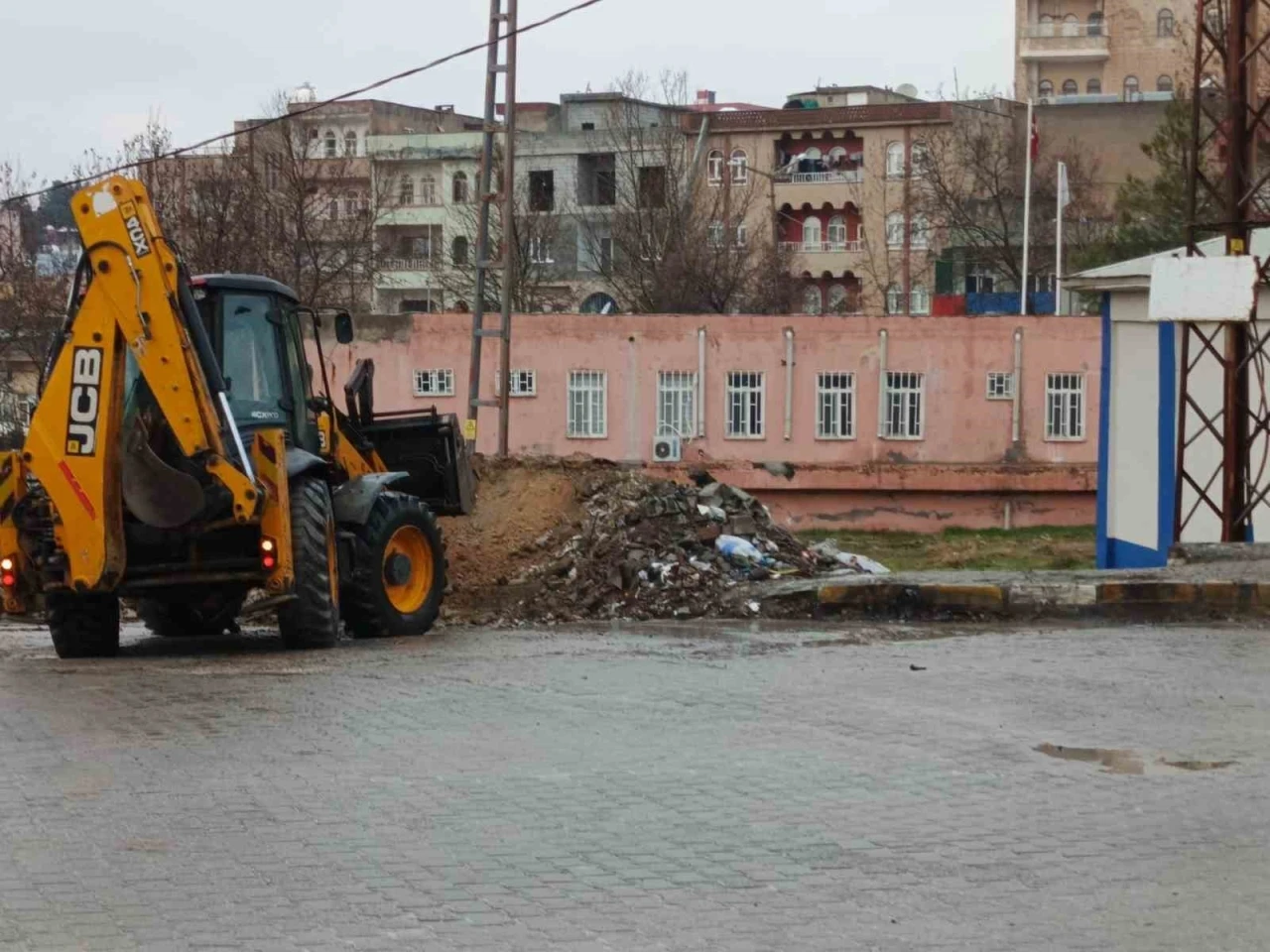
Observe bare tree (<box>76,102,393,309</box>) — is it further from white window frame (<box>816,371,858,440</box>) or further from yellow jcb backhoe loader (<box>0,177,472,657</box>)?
yellow jcb backhoe loader (<box>0,177,472,657</box>)

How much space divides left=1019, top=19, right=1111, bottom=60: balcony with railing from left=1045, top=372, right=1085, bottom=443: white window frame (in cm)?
6281

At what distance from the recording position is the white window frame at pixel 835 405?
52.7m

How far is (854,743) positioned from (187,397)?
6.16 metres

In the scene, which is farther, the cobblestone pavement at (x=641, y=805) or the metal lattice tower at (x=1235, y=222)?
the metal lattice tower at (x=1235, y=222)

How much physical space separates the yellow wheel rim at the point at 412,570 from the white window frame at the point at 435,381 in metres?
35.4

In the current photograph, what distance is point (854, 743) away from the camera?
1042 centimetres

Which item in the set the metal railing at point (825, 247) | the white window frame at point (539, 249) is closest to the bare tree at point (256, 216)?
the white window frame at point (539, 249)

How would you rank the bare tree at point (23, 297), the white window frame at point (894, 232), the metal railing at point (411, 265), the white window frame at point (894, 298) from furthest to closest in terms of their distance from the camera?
the metal railing at point (411, 265) → the white window frame at point (894, 232) → the white window frame at point (894, 298) → the bare tree at point (23, 297)

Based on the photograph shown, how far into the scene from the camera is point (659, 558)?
20438mm

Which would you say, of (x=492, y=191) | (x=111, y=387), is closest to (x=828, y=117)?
(x=492, y=191)

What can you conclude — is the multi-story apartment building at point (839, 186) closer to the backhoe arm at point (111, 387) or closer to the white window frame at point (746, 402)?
the white window frame at point (746, 402)

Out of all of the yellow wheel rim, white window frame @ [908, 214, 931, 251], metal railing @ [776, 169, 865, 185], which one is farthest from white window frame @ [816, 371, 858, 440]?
the yellow wheel rim

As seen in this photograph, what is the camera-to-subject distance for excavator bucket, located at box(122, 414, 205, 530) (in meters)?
14.4

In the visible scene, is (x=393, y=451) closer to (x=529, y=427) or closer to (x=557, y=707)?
Result: (x=557, y=707)
